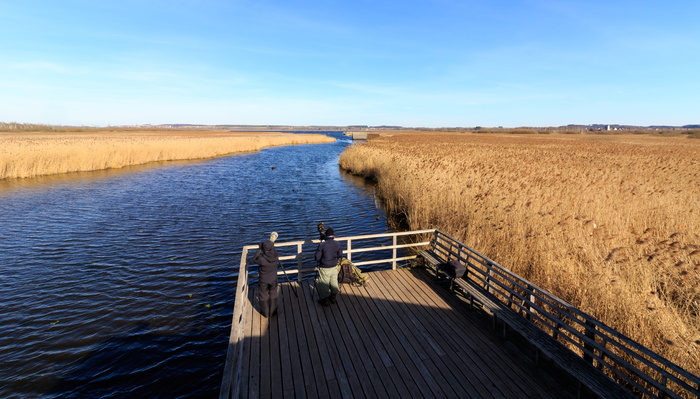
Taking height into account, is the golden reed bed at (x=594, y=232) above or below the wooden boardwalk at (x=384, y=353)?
above

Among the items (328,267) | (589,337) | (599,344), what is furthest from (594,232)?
(328,267)

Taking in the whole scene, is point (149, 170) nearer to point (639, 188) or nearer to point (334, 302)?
point (334, 302)

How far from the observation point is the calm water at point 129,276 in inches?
289

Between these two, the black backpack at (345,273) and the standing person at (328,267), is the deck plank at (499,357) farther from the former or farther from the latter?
the standing person at (328,267)

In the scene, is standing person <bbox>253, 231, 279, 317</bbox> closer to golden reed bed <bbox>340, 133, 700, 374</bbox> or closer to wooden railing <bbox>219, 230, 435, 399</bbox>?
wooden railing <bbox>219, 230, 435, 399</bbox>

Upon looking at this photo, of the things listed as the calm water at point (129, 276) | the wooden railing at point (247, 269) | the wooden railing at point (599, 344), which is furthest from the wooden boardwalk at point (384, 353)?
the calm water at point (129, 276)

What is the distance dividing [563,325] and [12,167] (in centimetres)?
3972

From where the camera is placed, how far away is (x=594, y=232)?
969cm

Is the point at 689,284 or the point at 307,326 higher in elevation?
the point at 689,284

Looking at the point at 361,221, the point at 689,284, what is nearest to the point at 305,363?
the point at 689,284

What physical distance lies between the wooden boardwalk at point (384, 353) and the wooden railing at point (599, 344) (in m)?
0.77

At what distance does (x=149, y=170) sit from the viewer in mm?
35625

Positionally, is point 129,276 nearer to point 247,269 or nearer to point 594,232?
point 247,269

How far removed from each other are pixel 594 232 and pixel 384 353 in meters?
7.72
